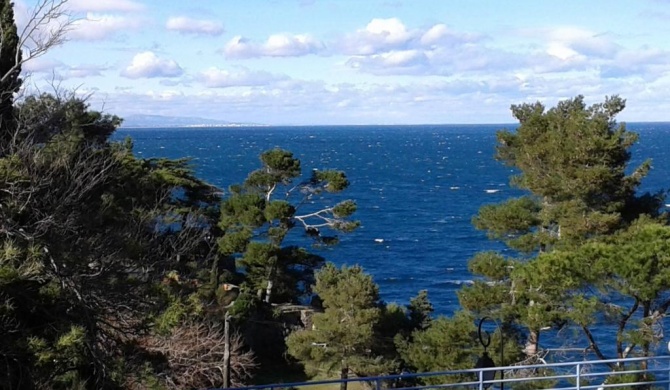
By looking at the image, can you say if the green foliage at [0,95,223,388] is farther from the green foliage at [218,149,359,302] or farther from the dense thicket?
the green foliage at [218,149,359,302]

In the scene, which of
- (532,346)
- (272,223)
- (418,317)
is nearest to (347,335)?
(418,317)

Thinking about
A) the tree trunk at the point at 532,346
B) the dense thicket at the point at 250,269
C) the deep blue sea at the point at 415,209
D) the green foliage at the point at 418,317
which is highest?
the dense thicket at the point at 250,269

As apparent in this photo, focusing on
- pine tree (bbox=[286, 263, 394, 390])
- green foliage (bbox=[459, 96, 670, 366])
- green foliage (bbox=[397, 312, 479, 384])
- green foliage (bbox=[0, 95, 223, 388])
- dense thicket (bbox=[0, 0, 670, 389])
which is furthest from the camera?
pine tree (bbox=[286, 263, 394, 390])

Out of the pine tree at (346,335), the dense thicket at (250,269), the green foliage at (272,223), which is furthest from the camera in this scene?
the green foliage at (272,223)

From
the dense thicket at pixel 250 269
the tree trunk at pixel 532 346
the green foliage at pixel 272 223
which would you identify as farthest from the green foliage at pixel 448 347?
the green foliage at pixel 272 223

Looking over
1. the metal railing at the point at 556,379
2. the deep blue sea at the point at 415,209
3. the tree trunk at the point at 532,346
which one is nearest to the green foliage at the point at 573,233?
the tree trunk at the point at 532,346

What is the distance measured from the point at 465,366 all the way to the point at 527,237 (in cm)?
425

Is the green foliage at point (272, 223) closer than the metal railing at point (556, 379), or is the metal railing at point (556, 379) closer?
the metal railing at point (556, 379)

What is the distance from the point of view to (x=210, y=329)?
20.2m

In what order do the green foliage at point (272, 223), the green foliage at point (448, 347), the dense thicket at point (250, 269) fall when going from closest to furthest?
the dense thicket at point (250, 269), the green foliage at point (448, 347), the green foliage at point (272, 223)

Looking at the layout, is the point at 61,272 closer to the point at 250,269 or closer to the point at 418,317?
the point at 418,317

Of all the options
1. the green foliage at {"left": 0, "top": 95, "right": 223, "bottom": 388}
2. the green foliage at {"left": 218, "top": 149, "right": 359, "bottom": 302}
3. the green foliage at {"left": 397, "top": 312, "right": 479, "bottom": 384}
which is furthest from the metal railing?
the green foliage at {"left": 218, "top": 149, "right": 359, "bottom": 302}

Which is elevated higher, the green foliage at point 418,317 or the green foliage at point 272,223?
the green foliage at point 272,223

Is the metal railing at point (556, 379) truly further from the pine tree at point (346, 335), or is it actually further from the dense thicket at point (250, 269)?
the pine tree at point (346, 335)
